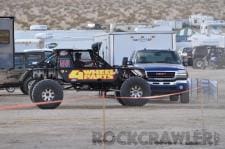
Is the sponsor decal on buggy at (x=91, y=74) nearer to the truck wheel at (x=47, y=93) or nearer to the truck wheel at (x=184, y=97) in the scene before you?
the truck wheel at (x=47, y=93)

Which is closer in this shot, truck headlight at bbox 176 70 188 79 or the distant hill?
truck headlight at bbox 176 70 188 79

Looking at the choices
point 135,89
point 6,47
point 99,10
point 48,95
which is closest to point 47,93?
point 48,95

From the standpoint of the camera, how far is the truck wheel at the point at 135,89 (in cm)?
2086

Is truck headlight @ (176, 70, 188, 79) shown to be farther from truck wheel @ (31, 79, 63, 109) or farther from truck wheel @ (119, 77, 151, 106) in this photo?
truck wheel @ (31, 79, 63, 109)

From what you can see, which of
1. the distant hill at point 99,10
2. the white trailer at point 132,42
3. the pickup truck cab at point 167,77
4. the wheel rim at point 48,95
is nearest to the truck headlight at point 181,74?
the pickup truck cab at point 167,77

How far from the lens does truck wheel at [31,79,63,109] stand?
20.3 m

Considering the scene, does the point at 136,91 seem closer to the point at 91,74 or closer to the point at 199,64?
the point at 91,74

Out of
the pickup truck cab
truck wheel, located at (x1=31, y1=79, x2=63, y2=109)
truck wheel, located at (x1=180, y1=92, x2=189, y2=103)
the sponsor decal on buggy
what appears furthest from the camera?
truck wheel, located at (x1=180, y1=92, x2=189, y2=103)

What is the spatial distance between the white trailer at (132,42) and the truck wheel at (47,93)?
810 cm

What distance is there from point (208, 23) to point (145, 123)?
50.9 m

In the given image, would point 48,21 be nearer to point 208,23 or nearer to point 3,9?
point 3,9

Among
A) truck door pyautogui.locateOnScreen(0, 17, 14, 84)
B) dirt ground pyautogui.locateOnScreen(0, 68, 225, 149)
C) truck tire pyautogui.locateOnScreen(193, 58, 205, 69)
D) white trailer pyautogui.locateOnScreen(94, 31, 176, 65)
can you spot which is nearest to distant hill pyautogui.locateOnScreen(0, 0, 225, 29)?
truck tire pyautogui.locateOnScreen(193, 58, 205, 69)

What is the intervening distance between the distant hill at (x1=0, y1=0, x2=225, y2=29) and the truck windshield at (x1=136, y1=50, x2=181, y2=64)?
6693cm

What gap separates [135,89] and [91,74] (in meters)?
1.36
